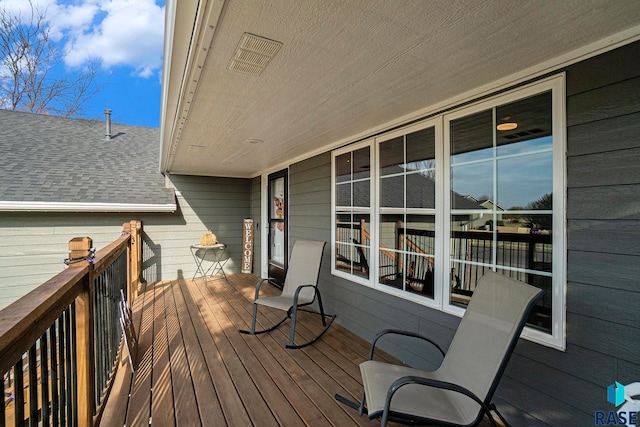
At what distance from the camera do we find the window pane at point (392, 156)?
297 centimetres

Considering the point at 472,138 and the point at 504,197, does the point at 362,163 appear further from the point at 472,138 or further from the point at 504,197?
the point at 504,197

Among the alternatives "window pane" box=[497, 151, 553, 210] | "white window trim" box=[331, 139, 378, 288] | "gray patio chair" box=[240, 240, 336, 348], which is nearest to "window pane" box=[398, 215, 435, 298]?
"white window trim" box=[331, 139, 378, 288]

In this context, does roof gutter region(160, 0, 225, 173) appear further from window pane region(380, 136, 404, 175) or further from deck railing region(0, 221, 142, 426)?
window pane region(380, 136, 404, 175)

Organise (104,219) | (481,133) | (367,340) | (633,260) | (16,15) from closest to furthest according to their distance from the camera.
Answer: (633,260) < (481,133) < (367,340) < (104,219) < (16,15)

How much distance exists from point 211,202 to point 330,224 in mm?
3783

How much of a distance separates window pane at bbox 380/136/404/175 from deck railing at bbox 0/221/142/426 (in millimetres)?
2583

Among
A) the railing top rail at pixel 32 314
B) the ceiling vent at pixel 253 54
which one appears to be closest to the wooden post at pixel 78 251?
the railing top rail at pixel 32 314

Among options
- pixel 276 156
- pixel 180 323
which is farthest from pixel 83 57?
pixel 180 323

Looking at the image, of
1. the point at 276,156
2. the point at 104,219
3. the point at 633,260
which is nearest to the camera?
the point at 633,260

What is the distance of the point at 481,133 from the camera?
2.25 m

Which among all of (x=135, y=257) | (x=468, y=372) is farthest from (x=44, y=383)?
(x=135, y=257)

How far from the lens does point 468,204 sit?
2.32m

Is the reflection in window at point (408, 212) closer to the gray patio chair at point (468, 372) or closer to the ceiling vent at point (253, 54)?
the gray patio chair at point (468, 372)

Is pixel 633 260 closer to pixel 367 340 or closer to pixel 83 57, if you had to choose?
pixel 367 340
